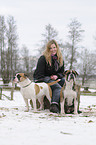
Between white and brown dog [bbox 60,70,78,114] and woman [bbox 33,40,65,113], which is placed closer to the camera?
white and brown dog [bbox 60,70,78,114]

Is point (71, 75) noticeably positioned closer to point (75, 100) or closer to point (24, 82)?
point (75, 100)

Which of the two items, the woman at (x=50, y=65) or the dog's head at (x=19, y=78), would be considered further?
the woman at (x=50, y=65)

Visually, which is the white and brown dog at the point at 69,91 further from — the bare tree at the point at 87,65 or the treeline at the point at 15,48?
the bare tree at the point at 87,65

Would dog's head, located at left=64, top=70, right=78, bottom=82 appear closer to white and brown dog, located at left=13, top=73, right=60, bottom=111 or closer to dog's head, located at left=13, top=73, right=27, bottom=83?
white and brown dog, located at left=13, top=73, right=60, bottom=111

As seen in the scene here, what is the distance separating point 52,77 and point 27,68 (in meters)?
38.5

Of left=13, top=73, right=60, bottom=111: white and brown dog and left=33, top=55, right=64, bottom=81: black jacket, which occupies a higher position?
left=33, top=55, right=64, bottom=81: black jacket

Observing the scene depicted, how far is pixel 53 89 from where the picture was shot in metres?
5.74

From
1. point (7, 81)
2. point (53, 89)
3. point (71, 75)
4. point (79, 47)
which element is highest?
point (79, 47)

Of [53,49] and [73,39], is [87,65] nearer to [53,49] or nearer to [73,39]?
[73,39]

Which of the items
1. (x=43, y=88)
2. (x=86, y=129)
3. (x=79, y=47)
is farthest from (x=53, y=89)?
(x=79, y=47)

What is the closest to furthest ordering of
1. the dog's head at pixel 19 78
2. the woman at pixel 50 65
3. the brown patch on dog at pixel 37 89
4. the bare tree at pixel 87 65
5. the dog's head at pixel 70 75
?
1. the dog's head at pixel 70 75
2. the dog's head at pixel 19 78
3. the brown patch on dog at pixel 37 89
4. the woman at pixel 50 65
5. the bare tree at pixel 87 65

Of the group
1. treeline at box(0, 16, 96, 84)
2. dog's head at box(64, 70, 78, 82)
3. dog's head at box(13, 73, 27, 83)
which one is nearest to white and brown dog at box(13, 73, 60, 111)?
dog's head at box(13, 73, 27, 83)

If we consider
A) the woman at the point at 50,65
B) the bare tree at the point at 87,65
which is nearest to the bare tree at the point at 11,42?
the bare tree at the point at 87,65

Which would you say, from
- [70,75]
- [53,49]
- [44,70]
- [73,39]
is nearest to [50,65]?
[44,70]
